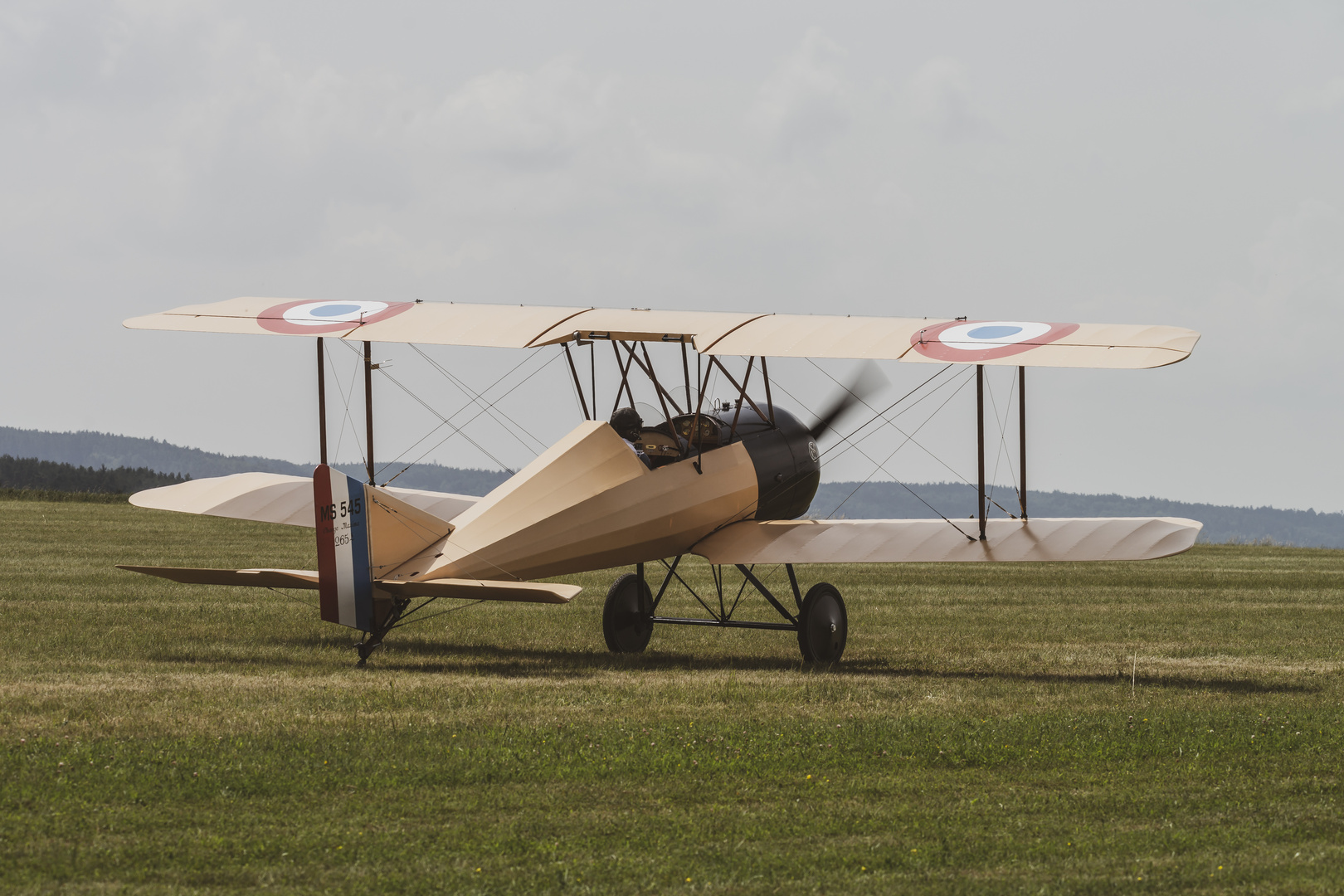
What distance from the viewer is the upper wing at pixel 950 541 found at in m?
12.6

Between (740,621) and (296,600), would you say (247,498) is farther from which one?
(740,621)

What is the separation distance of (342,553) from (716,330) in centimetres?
397

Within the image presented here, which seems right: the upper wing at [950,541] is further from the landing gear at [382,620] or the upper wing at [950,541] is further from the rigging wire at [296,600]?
the rigging wire at [296,600]

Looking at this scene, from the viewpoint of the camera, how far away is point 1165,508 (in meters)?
192

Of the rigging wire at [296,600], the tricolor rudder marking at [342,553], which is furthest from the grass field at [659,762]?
the rigging wire at [296,600]

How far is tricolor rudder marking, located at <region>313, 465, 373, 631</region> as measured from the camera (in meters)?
11.3

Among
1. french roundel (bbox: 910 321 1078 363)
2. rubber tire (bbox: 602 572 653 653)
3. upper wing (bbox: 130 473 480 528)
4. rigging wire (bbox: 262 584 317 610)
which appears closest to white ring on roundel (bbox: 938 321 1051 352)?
french roundel (bbox: 910 321 1078 363)

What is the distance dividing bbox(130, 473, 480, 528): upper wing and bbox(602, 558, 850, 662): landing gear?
126 inches

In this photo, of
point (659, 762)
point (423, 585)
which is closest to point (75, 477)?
point (423, 585)

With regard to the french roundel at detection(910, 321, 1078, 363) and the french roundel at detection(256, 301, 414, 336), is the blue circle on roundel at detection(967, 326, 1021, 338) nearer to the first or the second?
the french roundel at detection(910, 321, 1078, 363)

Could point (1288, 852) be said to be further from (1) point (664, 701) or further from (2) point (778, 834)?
(1) point (664, 701)

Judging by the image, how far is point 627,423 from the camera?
13539 millimetres

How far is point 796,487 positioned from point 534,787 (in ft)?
25.9

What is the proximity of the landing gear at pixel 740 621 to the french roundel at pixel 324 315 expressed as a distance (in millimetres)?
3550
